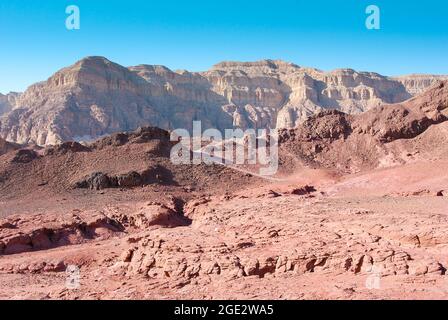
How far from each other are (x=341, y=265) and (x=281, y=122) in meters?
78.6

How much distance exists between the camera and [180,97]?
92250 millimetres

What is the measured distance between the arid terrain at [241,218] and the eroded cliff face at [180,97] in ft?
116

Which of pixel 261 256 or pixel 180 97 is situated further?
pixel 180 97

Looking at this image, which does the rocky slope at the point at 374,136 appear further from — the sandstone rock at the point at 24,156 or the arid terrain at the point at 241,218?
the sandstone rock at the point at 24,156

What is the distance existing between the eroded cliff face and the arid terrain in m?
35.2

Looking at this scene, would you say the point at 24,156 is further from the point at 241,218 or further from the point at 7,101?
the point at 7,101

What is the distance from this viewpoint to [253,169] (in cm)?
2938

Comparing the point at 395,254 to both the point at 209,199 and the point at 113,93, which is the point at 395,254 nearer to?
the point at 209,199

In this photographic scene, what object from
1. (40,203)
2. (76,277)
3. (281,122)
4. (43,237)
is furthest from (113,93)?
(76,277)

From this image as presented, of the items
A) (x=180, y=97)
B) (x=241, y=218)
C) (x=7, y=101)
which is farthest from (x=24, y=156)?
(x=7, y=101)

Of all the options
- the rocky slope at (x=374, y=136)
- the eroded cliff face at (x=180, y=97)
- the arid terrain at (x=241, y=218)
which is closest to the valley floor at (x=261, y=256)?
the arid terrain at (x=241, y=218)

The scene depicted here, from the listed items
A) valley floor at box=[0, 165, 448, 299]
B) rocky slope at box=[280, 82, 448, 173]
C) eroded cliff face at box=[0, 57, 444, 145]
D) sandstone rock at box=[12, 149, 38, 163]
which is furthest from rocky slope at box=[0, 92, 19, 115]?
valley floor at box=[0, 165, 448, 299]

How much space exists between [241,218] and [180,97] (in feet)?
256

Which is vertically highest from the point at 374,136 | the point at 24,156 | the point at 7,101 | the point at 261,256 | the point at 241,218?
the point at 7,101
